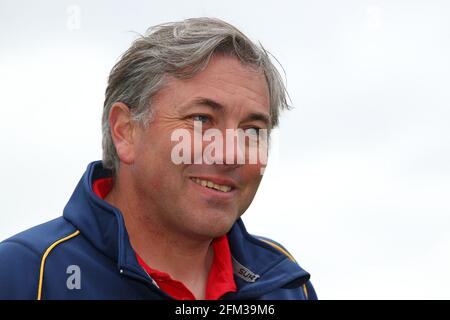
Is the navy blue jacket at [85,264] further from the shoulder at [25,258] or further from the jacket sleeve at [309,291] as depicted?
the jacket sleeve at [309,291]

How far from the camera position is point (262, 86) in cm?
501

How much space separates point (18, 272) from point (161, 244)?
1.00 metres

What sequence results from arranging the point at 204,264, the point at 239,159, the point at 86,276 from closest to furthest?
the point at 86,276 → the point at 239,159 → the point at 204,264

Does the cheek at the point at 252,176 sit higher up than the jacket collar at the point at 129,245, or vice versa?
the cheek at the point at 252,176

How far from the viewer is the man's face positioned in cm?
466

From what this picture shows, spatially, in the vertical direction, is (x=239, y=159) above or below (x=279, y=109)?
below

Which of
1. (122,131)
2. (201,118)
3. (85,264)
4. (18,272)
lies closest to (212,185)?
(201,118)

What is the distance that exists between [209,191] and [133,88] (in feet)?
2.93

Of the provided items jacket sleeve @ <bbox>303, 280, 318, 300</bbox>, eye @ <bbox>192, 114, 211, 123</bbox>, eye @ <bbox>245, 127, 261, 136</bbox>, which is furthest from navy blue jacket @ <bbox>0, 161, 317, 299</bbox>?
eye @ <bbox>245, 127, 261, 136</bbox>

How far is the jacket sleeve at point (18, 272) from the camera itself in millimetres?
4102

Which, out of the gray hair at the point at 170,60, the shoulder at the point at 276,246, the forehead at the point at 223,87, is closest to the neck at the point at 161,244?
the gray hair at the point at 170,60

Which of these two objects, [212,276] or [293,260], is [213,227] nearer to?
[212,276]
